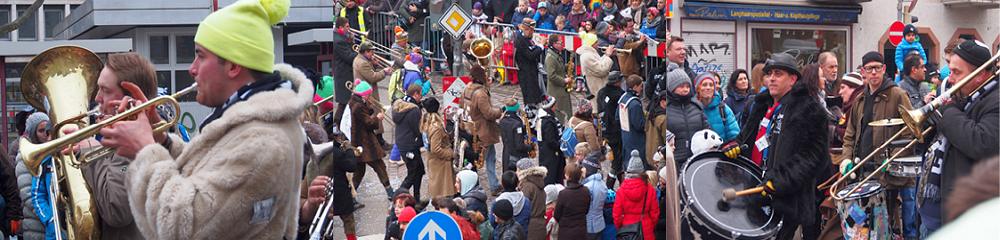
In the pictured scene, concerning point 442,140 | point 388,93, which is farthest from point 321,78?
point 442,140

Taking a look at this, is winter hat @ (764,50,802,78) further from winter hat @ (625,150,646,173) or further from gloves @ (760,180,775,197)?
winter hat @ (625,150,646,173)

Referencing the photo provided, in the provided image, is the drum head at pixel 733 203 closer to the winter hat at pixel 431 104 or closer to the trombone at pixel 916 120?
the trombone at pixel 916 120

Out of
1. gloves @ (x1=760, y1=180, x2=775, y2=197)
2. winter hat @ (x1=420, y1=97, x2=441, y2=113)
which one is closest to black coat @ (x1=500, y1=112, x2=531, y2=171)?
winter hat @ (x1=420, y1=97, x2=441, y2=113)

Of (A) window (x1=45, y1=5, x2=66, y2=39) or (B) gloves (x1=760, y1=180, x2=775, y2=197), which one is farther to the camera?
(A) window (x1=45, y1=5, x2=66, y2=39)

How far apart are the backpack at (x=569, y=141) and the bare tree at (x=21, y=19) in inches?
87.2

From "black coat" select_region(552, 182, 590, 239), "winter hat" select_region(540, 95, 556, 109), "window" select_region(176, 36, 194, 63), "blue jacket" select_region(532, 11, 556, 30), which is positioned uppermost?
"blue jacket" select_region(532, 11, 556, 30)

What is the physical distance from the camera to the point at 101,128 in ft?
11.5

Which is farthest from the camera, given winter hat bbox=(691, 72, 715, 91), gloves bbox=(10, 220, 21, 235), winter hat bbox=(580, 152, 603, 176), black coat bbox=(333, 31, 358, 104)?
gloves bbox=(10, 220, 21, 235)

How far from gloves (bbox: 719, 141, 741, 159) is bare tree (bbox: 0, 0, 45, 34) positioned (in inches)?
111

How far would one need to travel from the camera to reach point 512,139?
498 centimetres

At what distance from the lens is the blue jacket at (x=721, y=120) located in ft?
14.9

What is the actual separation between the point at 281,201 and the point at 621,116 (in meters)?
2.02

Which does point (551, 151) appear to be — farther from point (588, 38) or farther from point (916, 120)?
point (916, 120)

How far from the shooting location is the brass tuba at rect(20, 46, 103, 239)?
12.5ft
